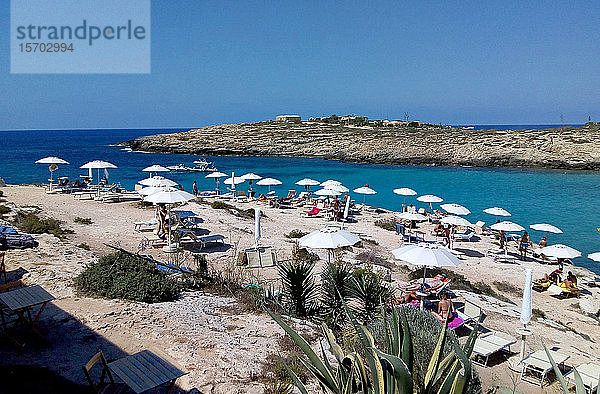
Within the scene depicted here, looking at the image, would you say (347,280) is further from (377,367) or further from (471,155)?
(471,155)

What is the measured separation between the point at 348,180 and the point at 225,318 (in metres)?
32.7

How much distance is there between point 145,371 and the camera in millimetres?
4105

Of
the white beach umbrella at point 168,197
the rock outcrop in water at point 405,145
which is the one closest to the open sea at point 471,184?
the rock outcrop in water at point 405,145

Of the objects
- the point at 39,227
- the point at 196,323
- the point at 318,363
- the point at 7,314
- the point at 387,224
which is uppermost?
the point at 318,363

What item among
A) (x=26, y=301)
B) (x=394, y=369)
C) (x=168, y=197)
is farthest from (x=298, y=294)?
(x=168, y=197)

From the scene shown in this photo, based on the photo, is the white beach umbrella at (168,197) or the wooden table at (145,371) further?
the white beach umbrella at (168,197)

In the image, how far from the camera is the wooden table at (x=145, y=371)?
12.8 feet

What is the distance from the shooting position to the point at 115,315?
6.21m

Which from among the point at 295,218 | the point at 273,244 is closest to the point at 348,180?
the point at 295,218

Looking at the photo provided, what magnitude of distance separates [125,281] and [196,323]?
1871 mm

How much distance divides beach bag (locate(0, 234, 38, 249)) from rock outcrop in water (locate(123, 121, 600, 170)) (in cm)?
4733

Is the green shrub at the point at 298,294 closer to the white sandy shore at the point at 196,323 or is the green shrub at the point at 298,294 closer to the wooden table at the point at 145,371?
the white sandy shore at the point at 196,323

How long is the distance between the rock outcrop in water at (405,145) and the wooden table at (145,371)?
50.1 m

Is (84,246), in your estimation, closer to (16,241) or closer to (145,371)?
(16,241)
